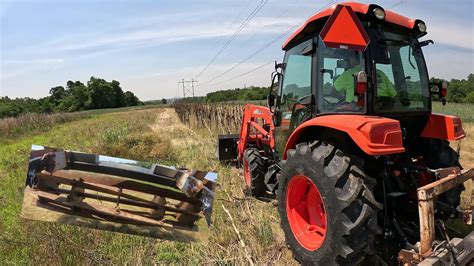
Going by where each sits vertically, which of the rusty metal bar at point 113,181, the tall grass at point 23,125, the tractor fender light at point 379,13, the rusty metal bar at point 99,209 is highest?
the tractor fender light at point 379,13

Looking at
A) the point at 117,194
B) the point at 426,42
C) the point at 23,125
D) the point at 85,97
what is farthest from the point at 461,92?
the point at 85,97

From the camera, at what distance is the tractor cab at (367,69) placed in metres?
3.22

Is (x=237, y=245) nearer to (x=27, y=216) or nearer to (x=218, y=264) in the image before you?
(x=218, y=264)

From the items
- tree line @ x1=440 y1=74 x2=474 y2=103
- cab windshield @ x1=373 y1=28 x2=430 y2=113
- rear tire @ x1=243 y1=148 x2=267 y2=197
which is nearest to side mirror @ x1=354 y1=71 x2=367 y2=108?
cab windshield @ x1=373 y1=28 x2=430 y2=113

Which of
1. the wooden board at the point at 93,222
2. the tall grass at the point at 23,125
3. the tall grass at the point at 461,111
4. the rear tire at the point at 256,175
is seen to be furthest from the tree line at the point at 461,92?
the wooden board at the point at 93,222

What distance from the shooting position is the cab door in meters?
3.96

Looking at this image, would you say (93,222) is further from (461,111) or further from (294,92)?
(461,111)

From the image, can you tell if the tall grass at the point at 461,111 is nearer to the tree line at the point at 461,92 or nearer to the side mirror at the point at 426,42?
the side mirror at the point at 426,42

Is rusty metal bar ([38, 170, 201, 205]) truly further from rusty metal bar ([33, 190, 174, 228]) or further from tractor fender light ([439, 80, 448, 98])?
tractor fender light ([439, 80, 448, 98])

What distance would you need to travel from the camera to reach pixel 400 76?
11.8 feet

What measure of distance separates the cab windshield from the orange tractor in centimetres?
1

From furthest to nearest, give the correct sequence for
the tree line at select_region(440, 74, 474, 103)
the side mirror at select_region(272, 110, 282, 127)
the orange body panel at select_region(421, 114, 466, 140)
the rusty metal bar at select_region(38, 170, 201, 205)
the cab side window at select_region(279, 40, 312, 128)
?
the tree line at select_region(440, 74, 474, 103) < the side mirror at select_region(272, 110, 282, 127) < the cab side window at select_region(279, 40, 312, 128) < the orange body panel at select_region(421, 114, 466, 140) < the rusty metal bar at select_region(38, 170, 201, 205)

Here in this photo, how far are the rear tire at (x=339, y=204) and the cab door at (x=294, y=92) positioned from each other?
853 mm

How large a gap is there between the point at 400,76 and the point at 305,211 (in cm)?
162
